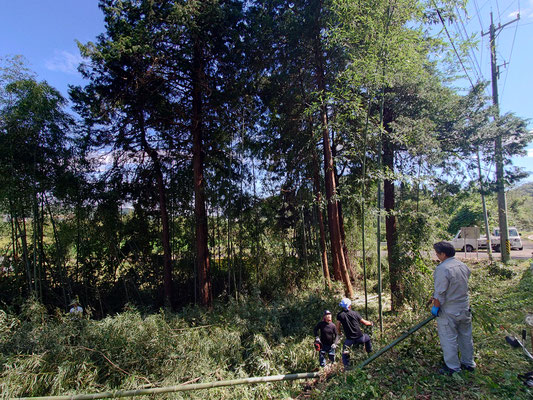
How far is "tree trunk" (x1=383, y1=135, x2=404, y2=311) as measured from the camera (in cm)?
664

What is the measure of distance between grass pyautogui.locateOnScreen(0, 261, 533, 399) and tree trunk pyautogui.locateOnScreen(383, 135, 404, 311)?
5.50 feet

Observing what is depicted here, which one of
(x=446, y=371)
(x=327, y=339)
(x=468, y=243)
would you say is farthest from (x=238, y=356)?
(x=468, y=243)

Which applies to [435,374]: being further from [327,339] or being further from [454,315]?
[327,339]

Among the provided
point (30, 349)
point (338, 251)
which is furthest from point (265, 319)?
point (30, 349)

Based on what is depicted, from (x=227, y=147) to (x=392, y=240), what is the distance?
5720mm

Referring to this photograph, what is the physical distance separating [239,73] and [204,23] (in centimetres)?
149

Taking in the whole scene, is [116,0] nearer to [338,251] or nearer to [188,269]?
[188,269]

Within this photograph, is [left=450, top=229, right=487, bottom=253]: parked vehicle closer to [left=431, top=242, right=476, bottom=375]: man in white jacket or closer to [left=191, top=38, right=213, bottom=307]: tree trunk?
[left=191, top=38, right=213, bottom=307]: tree trunk

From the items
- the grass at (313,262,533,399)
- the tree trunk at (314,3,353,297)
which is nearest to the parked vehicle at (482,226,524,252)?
the tree trunk at (314,3,353,297)

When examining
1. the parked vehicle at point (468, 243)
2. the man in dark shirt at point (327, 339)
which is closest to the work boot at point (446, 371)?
the man in dark shirt at point (327, 339)

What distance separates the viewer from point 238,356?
5211 mm

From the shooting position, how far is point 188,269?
10.1 meters

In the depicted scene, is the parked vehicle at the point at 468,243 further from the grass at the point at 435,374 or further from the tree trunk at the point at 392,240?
the grass at the point at 435,374

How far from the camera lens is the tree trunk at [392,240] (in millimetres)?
6642
